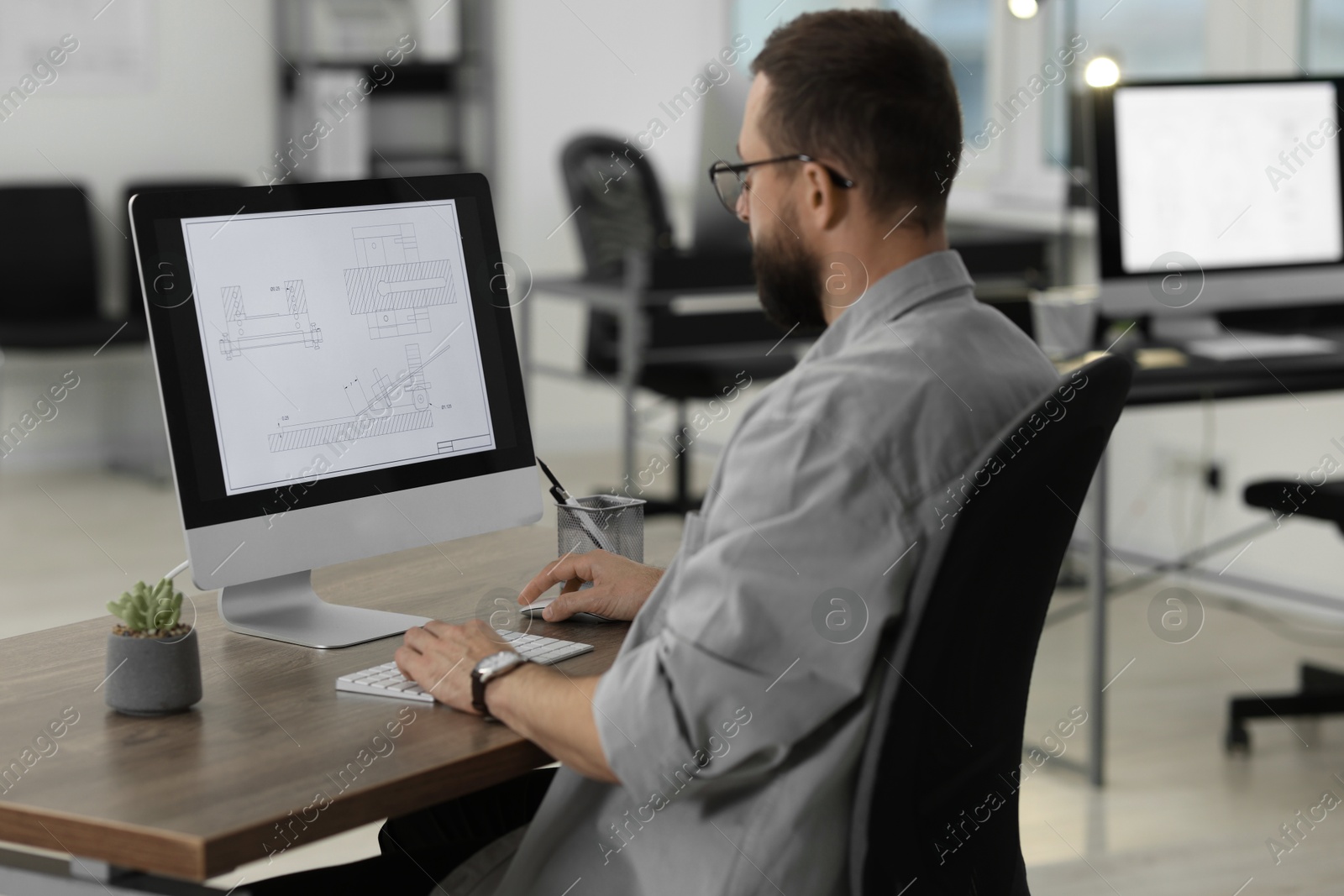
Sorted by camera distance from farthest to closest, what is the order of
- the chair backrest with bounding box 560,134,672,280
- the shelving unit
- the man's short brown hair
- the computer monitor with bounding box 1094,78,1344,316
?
the shelving unit
the chair backrest with bounding box 560,134,672,280
the computer monitor with bounding box 1094,78,1344,316
the man's short brown hair

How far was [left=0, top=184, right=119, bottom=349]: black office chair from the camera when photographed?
531 cm

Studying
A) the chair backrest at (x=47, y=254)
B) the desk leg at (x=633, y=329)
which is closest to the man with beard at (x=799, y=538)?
the desk leg at (x=633, y=329)

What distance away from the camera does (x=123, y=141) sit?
5586 millimetres

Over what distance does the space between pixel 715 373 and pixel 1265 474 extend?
147 cm

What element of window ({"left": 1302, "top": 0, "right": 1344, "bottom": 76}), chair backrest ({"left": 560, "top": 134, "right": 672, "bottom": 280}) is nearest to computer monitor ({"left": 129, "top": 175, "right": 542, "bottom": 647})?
chair backrest ({"left": 560, "top": 134, "right": 672, "bottom": 280})

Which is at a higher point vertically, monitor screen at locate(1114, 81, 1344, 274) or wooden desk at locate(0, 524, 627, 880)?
monitor screen at locate(1114, 81, 1344, 274)

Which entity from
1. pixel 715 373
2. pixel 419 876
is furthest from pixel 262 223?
pixel 715 373

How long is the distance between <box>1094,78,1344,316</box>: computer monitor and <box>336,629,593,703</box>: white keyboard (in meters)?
1.83

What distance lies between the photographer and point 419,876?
55.9 inches

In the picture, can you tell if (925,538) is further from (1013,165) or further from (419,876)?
(1013,165)

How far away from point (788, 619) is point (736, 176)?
16.2 inches

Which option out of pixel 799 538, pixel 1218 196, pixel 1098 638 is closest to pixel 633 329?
pixel 1218 196

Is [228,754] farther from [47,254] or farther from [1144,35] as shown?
[47,254]

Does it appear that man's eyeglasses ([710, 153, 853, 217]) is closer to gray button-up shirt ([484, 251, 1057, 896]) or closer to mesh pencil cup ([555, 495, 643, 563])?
gray button-up shirt ([484, 251, 1057, 896])
